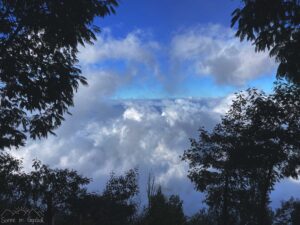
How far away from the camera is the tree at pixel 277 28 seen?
9836mm

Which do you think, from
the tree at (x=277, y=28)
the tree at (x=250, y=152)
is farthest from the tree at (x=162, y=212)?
the tree at (x=277, y=28)

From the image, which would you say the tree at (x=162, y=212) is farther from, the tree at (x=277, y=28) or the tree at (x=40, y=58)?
the tree at (x=277, y=28)

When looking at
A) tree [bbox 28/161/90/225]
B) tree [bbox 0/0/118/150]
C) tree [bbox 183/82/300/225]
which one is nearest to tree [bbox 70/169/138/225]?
tree [bbox 28/161/90/225]

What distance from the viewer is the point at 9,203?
72.2 metres

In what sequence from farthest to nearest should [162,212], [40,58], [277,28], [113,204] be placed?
[113,204] → [162,212] → [40,58] → [277,28]

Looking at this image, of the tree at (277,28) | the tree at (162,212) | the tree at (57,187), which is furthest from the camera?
the tree at (57,187)

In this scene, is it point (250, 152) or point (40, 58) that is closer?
point (40, 58)

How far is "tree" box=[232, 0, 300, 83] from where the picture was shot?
984 cm

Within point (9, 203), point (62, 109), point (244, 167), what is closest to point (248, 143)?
point (244, 167)

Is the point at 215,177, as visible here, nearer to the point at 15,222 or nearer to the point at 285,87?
the point at 285,87

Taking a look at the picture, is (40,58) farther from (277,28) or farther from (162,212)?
(162,212)

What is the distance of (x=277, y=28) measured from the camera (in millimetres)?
10359

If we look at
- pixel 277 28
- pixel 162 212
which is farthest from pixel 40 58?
pixel 162 212

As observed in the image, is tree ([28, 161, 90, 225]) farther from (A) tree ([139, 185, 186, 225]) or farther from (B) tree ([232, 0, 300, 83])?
(B) tree ([232, 0, 300, 83])
